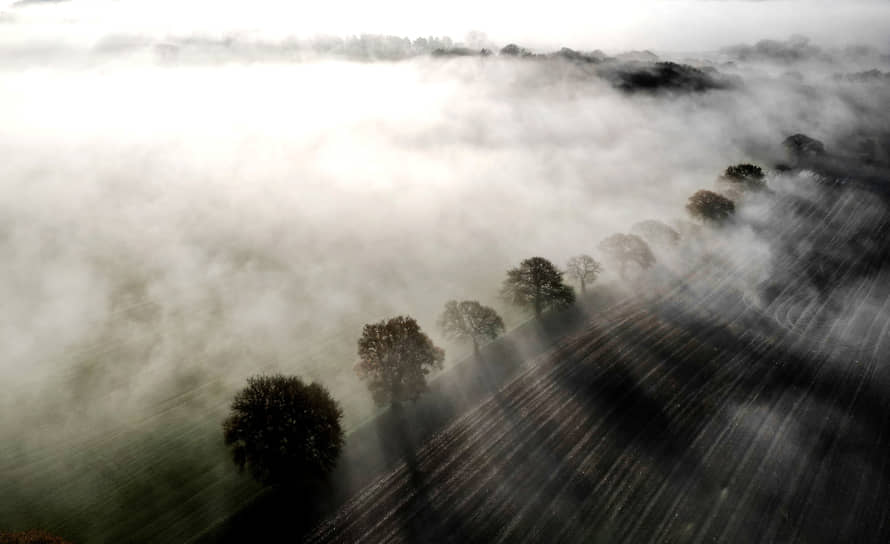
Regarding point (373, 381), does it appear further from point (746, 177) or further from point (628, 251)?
point (746, 177)

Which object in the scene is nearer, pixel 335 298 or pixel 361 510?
pixel 361 510

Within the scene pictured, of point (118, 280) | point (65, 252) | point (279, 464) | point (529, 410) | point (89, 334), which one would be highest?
point (65, 252)

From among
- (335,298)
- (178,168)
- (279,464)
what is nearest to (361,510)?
(279,464)

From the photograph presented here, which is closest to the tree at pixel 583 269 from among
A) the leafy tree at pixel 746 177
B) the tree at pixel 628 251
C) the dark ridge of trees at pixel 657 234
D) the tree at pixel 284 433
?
the tree at pixel 628 251

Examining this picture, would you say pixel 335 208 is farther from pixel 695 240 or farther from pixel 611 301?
pixel 695 240

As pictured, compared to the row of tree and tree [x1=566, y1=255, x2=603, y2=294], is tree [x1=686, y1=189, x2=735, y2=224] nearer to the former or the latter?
the row of tree

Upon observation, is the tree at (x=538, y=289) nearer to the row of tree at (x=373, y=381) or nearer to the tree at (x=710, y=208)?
the row of tree at (x=373, y=381)

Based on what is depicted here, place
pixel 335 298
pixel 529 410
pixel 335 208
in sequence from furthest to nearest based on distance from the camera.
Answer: pixel 335 208
pixel 335 298
pixel 529 410
